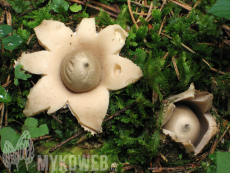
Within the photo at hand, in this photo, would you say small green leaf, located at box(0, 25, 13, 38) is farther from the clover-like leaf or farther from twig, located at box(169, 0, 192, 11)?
twig, located at box(169, 0, 192, 11)

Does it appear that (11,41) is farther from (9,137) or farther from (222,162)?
(222,162)

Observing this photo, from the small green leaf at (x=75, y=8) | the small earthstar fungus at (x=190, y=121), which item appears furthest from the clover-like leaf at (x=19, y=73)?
the small earthstar fungus at (x=190, y=121)

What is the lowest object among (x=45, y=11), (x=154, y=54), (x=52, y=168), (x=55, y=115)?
(x=52, y=168)

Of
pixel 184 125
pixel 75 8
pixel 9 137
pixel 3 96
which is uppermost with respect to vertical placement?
pixel 75 8

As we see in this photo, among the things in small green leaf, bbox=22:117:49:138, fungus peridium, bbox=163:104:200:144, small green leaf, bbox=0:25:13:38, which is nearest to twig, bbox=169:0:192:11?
fungus peridium, bbox=163:104:200:144

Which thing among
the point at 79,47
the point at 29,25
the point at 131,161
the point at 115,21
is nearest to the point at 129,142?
the point at 131,161

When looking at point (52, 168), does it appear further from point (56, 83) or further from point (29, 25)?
point (29, 25)

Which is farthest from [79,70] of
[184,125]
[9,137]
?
[184,125]
